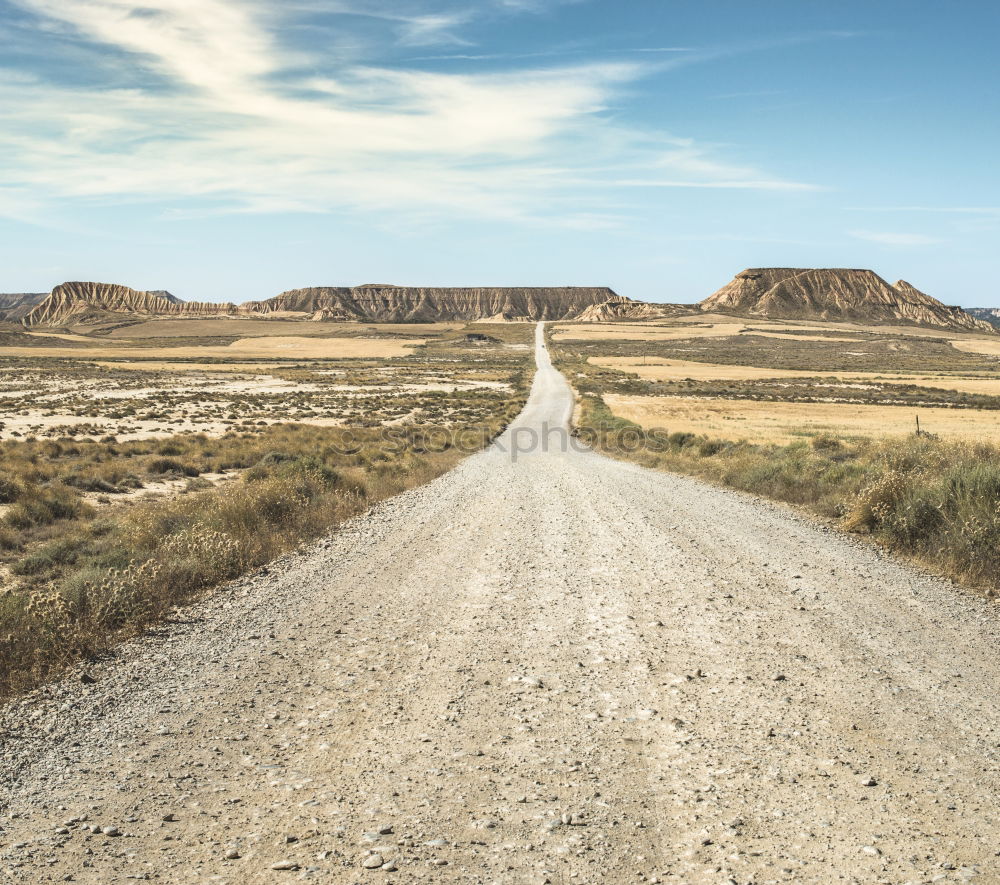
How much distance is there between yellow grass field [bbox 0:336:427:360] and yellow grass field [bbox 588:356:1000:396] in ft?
151

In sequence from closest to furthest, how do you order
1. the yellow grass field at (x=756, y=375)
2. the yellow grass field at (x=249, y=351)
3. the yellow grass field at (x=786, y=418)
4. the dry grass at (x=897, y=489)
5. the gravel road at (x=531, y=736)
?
the gravel road at (x=531, y=736) < the dry grass at (x=897, y=489) < the yellow grass field at (x=786, y=418) < the yellow grass field at (x=756, y=375) < the yellow grass field at (x=249, y=351)

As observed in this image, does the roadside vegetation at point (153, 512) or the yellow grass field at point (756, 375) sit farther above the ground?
the yellow grass field at point (756, 375)

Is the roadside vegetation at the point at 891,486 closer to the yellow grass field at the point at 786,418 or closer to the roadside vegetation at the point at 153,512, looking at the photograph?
the roadside vegetation at the point at 153,512

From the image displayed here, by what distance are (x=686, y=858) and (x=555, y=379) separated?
240 ft

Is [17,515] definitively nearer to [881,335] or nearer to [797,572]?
[797,572]

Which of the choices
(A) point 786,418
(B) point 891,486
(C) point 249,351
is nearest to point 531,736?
(B) point 891,486

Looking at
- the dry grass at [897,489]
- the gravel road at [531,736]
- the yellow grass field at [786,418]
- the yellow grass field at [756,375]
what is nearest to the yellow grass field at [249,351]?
the yellow grass field at [756,375]

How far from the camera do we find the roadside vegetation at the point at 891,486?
9617 millimetres

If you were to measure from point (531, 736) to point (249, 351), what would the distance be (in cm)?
14210

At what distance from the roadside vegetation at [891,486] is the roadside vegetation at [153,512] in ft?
25.8

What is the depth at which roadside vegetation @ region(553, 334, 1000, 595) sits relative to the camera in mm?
9617

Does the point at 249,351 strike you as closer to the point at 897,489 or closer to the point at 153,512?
the point at 153,512

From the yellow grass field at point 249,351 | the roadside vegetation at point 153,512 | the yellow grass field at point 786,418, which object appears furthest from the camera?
the yellow grass field at point 249,351

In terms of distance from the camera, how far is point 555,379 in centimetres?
7644
